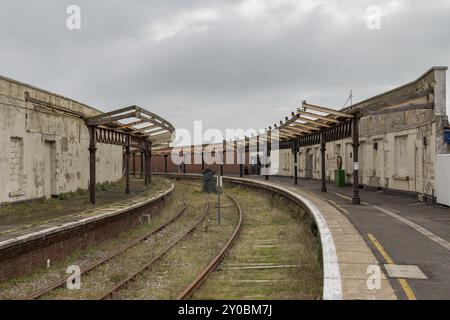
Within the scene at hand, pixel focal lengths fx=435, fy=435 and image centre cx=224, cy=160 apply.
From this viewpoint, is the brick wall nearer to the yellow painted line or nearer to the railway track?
the railway track

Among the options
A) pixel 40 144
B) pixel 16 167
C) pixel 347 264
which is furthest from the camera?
pixel 40 144

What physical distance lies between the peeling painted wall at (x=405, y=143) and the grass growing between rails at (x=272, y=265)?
5490mm

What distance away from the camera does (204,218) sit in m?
19.0

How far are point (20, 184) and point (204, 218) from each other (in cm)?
750

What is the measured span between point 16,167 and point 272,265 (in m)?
11.2

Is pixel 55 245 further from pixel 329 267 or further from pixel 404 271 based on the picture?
pixel 404 271

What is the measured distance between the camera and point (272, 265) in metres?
10.2

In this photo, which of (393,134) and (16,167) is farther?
(393,134)

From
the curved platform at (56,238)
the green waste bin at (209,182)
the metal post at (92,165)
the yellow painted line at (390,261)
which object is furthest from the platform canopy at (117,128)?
the yellow painted line at (390,261)

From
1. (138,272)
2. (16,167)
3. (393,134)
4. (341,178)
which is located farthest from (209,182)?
(138,272)

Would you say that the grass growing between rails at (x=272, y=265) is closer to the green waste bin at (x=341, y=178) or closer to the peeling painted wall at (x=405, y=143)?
the peeling painted wall at (x=405, y=143)
